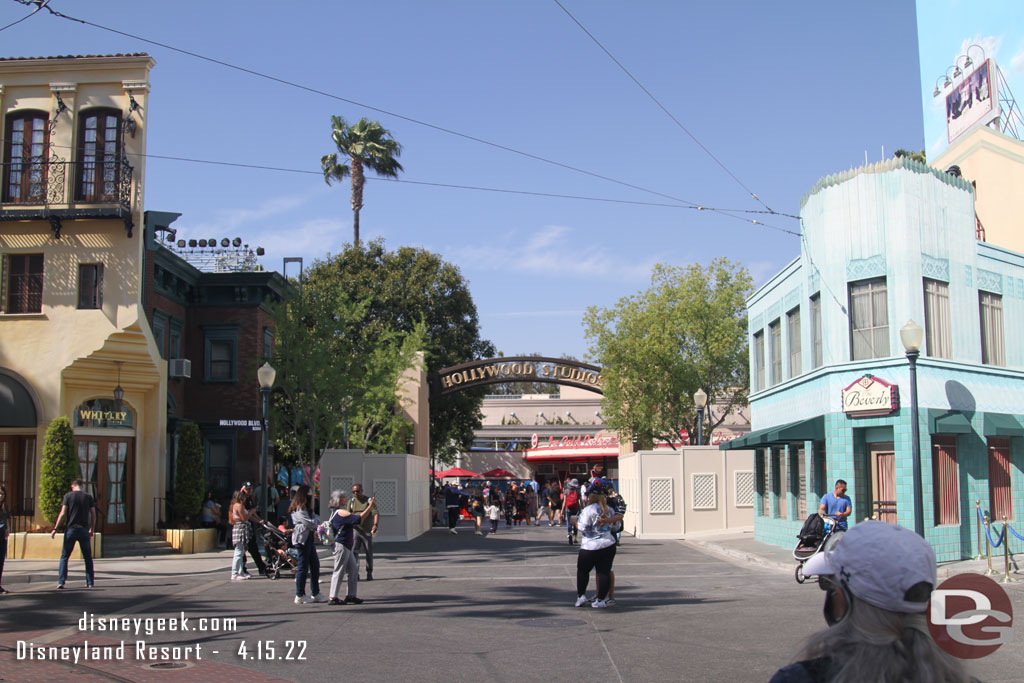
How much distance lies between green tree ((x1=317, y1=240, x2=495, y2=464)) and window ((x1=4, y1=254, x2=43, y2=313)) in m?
19.4

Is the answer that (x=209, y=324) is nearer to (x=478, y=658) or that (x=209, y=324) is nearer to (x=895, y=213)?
(x=895, y=213)

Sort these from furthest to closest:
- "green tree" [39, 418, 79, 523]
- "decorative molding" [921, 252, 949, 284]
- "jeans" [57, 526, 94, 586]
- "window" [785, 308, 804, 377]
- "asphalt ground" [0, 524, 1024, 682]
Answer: "window" [785, 308, 804, 377] < "green tree" [39, 418, 79, 523] < "decorative molding" [921, 252, 949, 284] < "jeans" [57, 526, 94, 586] < "asphalt ground" [0, 524, 1024, 682]

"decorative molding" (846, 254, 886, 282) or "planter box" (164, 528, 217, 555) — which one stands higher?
"decorative molding" (846, 254, 886, 282)

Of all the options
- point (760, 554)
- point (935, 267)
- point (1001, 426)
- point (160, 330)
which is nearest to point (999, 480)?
point (1001, 426)

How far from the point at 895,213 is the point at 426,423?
2244 cm

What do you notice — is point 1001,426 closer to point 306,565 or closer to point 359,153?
point 306,565

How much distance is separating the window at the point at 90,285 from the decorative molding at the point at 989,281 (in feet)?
68.9

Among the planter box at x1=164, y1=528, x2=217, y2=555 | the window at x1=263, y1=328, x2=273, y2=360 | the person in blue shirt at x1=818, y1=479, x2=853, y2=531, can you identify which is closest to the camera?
the person in blue shirt at x1=818, y1=479, x2=853, y2=531

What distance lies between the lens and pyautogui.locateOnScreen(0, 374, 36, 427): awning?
23500 mm

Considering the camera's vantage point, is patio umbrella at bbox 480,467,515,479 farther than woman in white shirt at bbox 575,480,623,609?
Yes

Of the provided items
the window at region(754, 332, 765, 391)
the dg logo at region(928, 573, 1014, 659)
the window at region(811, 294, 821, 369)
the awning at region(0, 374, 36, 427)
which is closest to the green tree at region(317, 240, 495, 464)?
the window at region(754, 332, 765, 391)

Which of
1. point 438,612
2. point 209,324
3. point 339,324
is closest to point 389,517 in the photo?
point 339,324

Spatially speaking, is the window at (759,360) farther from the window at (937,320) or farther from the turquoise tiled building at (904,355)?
the window at (937,320)

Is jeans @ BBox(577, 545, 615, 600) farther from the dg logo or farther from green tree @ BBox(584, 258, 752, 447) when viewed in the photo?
green tree @ BBox(584, 258, 752, 447)
